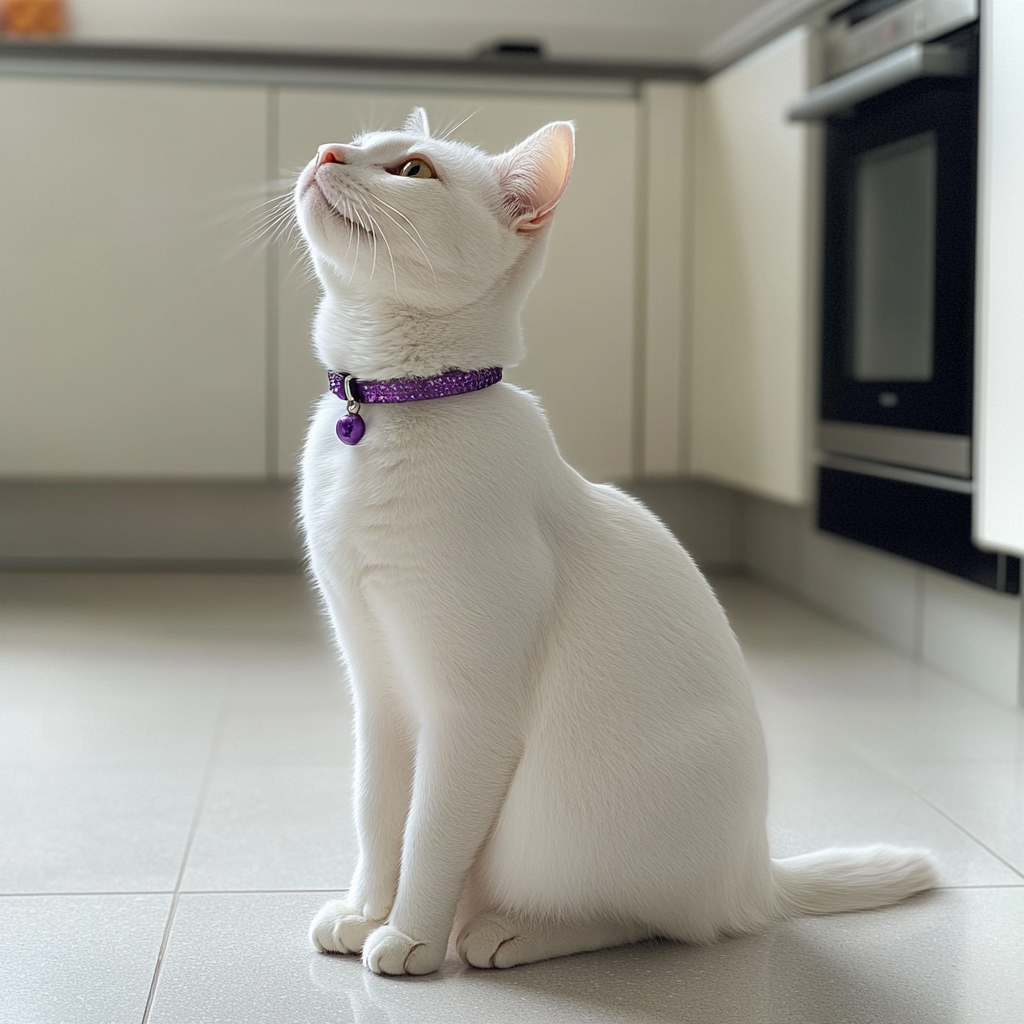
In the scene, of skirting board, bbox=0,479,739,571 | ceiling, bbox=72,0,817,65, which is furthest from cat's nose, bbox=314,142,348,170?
ceiling, bbox=72,0,817,65

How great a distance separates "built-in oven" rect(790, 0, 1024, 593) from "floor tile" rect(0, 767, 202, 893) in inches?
52.1

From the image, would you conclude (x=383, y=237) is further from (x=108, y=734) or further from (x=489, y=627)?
(x=108, y=734)

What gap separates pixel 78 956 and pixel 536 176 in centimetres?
81

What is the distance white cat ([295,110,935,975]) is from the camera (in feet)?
3.38

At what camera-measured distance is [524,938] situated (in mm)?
1120

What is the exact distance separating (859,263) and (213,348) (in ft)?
5.10

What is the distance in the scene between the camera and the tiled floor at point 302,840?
107 centimetres

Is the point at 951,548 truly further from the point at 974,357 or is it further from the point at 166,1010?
the point at 166,1010

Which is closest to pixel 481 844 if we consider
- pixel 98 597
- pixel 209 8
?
pixel 98 597

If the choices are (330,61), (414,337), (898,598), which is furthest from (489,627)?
(330,61)

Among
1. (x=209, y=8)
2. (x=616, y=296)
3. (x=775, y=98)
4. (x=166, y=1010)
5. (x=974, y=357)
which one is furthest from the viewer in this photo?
(x=209, y=8)

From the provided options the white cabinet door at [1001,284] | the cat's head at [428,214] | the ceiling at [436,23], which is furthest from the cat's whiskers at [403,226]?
the ceiling at [436,23]

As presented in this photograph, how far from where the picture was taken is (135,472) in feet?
10.2

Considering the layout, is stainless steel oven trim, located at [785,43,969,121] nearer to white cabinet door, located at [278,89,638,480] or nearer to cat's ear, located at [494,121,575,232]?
white cabinet door, located at [278,89,638,480]
